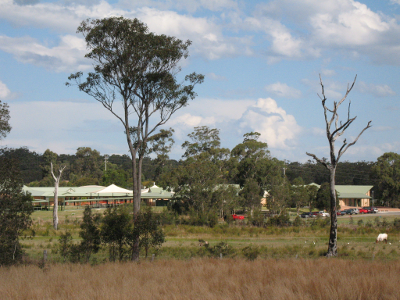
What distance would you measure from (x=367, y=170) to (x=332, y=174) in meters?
91.4

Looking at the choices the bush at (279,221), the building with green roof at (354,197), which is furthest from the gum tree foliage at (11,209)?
the building with green roof at (354,197)

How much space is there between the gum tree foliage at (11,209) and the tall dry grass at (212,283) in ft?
8.97

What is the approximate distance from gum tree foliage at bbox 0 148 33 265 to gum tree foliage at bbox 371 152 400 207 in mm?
76595

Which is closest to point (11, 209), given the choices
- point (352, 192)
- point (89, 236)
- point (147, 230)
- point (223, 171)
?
point (89, 236)

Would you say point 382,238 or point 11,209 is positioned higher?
point 11,209

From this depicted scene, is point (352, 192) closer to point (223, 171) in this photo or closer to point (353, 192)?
point (353, 192)

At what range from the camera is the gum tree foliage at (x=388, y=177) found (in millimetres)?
79137

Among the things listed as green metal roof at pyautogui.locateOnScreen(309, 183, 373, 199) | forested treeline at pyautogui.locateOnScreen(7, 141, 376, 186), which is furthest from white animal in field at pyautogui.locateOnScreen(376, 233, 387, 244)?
forested treeline at pyautogui.locateOnScreen(7, 141, 376, 186)

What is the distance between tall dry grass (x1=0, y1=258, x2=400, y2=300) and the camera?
880 centimetres

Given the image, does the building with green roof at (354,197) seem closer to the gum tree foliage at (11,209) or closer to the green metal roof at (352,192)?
the green metal roof at (352,192)

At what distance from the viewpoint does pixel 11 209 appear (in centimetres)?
1599

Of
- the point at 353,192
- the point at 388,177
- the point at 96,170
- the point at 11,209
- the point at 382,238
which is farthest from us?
the point at 96,170

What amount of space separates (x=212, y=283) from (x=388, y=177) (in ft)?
256

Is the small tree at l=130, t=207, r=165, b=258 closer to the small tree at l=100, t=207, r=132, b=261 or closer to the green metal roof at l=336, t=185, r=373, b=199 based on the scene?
the small tree at l=100, t=207, r=132, b=261
